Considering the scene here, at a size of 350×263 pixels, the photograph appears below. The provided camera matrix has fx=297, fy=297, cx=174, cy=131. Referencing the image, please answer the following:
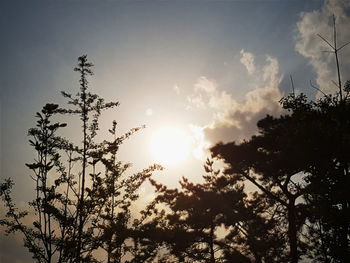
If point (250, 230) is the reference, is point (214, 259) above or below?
below

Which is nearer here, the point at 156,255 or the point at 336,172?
the point at 336,172

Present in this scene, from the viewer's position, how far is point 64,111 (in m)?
12.6

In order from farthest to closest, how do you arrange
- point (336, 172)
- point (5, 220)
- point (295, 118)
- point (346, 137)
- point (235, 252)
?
1. point (235, 252)
2. point (295, 118)
3. point (336, 172)
4. point (346, 137)
5. point (5, 220)

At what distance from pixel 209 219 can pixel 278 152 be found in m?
5.78

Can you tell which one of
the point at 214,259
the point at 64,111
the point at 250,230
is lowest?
the point at 214,259

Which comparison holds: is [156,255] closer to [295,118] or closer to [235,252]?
[235,252]

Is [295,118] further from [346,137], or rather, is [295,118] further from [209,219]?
[209,219]

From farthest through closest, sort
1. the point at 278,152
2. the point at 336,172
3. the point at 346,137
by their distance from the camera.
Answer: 1. the point at 278,152
2. the point at 336,172
3. the point at 346,137

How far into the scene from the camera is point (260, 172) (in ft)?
55.9

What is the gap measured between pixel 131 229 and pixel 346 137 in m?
11.6

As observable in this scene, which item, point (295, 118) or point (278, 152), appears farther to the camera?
point (278, 152)

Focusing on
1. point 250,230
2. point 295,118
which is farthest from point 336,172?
point 250,230

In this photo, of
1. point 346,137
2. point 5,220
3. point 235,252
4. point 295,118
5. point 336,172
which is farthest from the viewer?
point 235,252

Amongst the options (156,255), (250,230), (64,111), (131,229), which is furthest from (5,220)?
(250,230)
